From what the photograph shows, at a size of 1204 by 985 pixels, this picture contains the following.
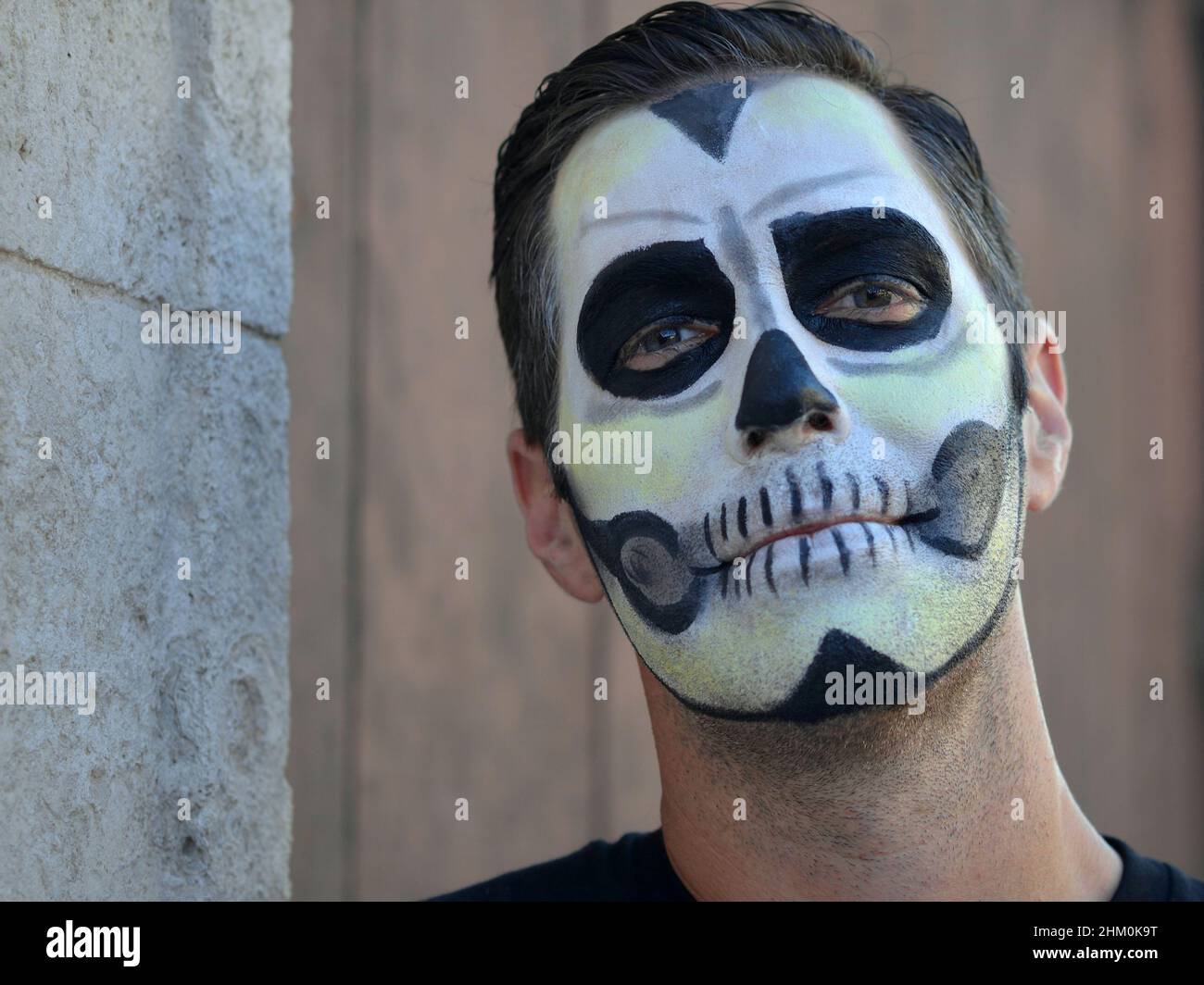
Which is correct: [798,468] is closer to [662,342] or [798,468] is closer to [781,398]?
[781,398]

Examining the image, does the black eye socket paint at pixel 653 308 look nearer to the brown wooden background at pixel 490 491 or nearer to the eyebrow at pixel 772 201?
the eyebrow at pixel 772 201

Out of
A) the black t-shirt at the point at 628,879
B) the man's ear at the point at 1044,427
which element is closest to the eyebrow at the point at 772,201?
the man's ear at the point at 1044,427

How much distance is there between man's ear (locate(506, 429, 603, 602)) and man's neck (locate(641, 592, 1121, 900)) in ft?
0.71

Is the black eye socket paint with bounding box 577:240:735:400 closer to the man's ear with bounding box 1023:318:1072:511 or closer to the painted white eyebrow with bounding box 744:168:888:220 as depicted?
the painted white eyebrow with bounding box 744:168:888:220

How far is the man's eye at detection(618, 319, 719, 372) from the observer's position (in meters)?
1.64

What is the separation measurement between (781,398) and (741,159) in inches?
13.2

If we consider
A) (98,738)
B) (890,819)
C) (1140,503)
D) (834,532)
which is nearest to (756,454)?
(834,532)

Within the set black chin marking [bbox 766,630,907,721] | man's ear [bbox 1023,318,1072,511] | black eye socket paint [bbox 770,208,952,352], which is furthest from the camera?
man's ear [bbox 1023,318,1072,511]

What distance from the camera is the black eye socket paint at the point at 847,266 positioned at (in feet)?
Result: 5.22

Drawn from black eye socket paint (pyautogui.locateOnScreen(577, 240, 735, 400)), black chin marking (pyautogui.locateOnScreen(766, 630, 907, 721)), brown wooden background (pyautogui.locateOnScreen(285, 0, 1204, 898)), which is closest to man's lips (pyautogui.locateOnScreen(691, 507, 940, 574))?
black chin marking (pyautogui.locateOnScreen(766, 630, 907, 721))

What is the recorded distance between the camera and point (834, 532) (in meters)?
1.47

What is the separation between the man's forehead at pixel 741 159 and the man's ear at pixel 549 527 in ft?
1.03

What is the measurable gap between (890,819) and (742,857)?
7.7 inches

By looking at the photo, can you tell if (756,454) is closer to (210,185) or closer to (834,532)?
(834,532)
